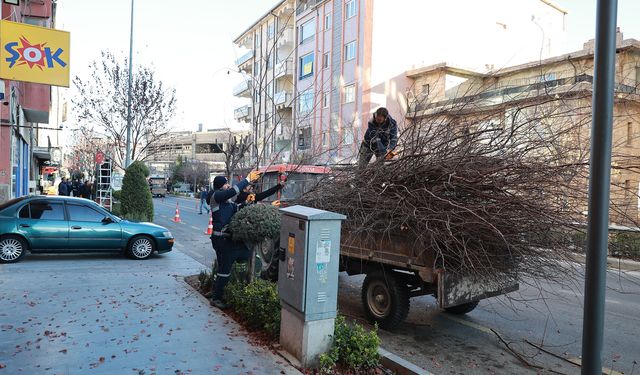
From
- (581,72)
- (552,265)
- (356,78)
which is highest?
(356,78)

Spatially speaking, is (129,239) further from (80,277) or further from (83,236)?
(80,277)

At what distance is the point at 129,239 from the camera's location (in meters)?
10.8

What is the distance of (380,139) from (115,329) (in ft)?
13.9

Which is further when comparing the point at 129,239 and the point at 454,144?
the point at 129,239

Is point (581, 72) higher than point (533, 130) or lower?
higher

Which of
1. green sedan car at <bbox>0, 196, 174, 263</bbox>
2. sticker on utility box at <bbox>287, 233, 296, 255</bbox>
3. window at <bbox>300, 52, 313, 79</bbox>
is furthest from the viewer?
window at <bbox>300, 52, 313, 79</bbox>

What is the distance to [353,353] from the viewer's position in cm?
446

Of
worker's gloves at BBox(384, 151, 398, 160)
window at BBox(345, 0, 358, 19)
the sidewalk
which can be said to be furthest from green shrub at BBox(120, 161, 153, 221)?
window at BBox(345, 0, 358, 19)

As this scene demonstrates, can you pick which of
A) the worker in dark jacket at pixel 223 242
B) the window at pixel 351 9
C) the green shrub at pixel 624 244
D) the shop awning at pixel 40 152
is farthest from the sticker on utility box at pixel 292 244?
the window at pixel 351 9

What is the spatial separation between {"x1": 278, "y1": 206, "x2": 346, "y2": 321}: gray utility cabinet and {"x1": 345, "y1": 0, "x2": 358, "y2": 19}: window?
3157cm

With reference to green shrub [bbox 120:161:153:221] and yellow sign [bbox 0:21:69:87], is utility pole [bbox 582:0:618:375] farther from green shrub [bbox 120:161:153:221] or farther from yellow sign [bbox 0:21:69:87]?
green shrub [bbox 120:161:153:221]

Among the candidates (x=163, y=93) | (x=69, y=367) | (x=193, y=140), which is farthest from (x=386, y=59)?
(x=193, y=140)

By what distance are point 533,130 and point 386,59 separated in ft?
95.7

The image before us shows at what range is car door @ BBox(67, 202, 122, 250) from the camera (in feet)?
33.4
